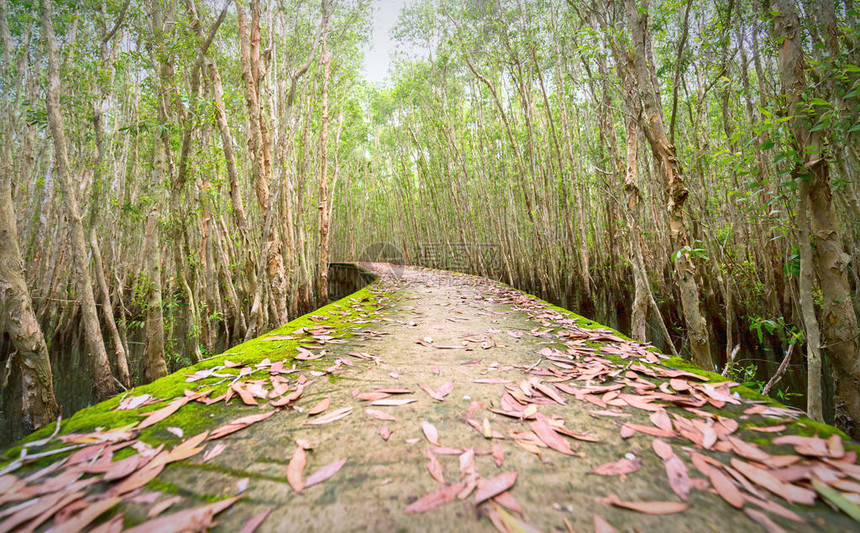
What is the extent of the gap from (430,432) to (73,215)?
3.67 meters

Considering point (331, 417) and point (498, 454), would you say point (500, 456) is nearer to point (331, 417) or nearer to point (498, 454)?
point (498, 454)

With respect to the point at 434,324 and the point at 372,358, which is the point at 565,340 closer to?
the point at 434,324

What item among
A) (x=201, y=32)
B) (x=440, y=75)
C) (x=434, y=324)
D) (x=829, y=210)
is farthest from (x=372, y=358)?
(x=440, y=75)

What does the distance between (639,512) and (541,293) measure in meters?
7.05

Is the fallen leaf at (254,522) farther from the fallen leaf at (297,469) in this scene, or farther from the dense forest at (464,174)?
the dense forest at (464,174)

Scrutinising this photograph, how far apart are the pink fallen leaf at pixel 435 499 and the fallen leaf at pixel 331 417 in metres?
0.53

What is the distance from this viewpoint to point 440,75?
9664 millimetres

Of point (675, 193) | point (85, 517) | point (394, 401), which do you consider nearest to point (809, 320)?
point (675, 193)

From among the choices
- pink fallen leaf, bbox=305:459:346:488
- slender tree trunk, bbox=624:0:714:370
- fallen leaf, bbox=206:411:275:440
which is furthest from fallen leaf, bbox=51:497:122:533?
slender tree trunk, bbox=624:0:714:370

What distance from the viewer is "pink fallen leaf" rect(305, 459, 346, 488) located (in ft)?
2.79

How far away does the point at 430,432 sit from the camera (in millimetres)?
1089

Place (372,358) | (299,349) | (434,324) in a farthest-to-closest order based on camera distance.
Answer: (434,324), (299,349), (372,358)

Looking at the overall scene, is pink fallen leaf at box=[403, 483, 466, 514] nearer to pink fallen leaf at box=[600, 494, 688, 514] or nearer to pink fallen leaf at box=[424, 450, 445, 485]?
pink fallen leaf at box=[424, 450, 445, 485]

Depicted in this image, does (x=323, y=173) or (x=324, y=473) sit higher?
(x=323, y=173)
